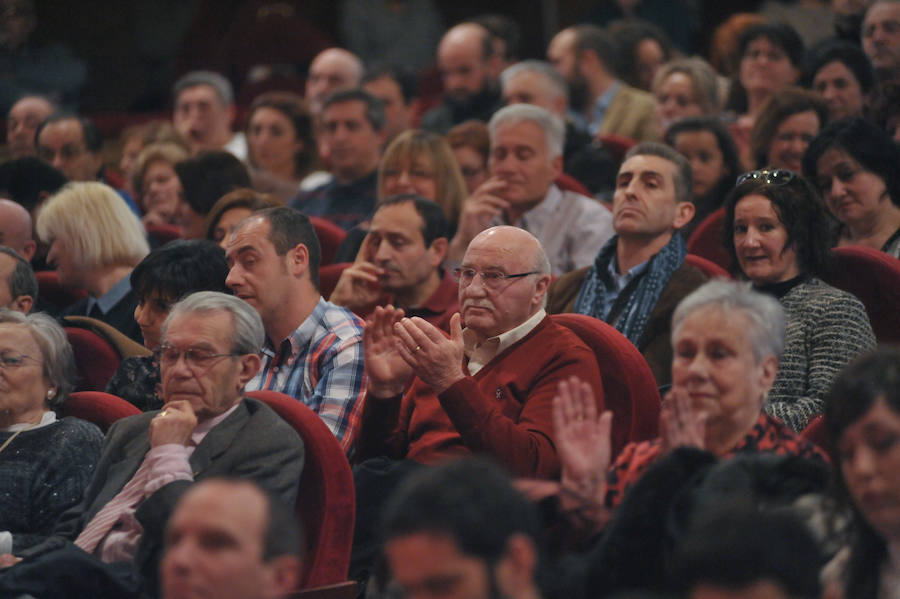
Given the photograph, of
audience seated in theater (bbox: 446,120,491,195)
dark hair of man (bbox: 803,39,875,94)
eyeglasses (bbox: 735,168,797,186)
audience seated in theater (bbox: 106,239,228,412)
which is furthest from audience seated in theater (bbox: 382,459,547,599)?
dark hair of man (bbox: 803,39,875,94)

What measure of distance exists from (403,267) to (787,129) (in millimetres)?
1317

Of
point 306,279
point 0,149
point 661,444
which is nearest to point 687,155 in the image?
point 306,279

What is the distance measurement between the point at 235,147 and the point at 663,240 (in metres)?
2.78

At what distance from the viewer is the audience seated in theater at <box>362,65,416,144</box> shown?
18.6 feet

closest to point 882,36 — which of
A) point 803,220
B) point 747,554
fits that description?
point 803,220

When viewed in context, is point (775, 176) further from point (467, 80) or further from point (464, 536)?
point (467, 80)

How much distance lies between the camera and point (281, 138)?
5.30 meters

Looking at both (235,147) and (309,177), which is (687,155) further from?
(235,147)

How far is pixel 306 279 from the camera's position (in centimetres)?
308

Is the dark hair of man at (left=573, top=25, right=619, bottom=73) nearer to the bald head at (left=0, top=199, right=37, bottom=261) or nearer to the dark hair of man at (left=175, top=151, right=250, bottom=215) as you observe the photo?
the dark hair of man at (left=175, top=151, right=250, bottom=215)

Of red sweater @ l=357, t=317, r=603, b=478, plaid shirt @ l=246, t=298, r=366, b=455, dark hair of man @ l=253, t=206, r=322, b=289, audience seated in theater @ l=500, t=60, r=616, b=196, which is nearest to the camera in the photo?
red sweater @ l=357, t=317, r=603, b=478

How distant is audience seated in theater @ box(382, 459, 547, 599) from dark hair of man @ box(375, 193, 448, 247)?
1.94 meters

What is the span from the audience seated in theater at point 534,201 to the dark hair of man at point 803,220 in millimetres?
1043

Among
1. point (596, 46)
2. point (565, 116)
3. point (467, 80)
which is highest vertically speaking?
point (596, 46)
